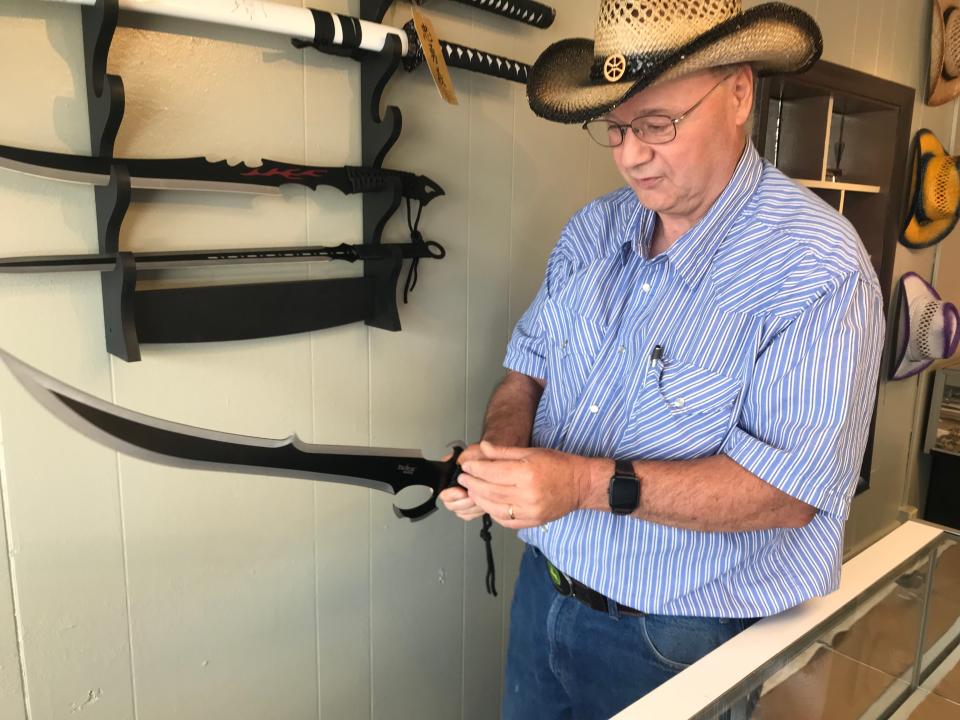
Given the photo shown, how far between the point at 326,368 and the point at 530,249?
52 centimetres

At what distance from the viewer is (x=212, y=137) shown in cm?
107

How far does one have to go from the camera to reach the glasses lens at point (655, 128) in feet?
3.28

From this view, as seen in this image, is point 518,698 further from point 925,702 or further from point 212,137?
point 212,137

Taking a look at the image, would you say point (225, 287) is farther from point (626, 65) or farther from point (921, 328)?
point (921, 328)

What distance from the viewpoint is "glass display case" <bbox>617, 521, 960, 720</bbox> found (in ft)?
2.75

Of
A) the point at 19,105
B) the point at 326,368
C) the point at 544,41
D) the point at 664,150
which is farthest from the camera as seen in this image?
the point at 544,41

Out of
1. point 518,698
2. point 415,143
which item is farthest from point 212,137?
point 518,698

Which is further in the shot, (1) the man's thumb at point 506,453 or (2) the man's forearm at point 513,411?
(2) the man's forearm at point 513,411

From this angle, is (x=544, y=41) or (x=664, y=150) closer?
(x=664, y=150)

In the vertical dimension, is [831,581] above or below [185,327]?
below

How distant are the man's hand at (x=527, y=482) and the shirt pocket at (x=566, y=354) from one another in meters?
0.23

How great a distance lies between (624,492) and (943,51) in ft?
8.03

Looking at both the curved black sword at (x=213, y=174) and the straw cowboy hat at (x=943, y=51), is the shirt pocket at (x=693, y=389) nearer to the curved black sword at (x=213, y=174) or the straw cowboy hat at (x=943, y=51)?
the curved black sword at (x=213, y=174)

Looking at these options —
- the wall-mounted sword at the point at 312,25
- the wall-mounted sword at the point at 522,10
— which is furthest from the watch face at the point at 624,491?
the wall-mounted sword at the point at 522,10
